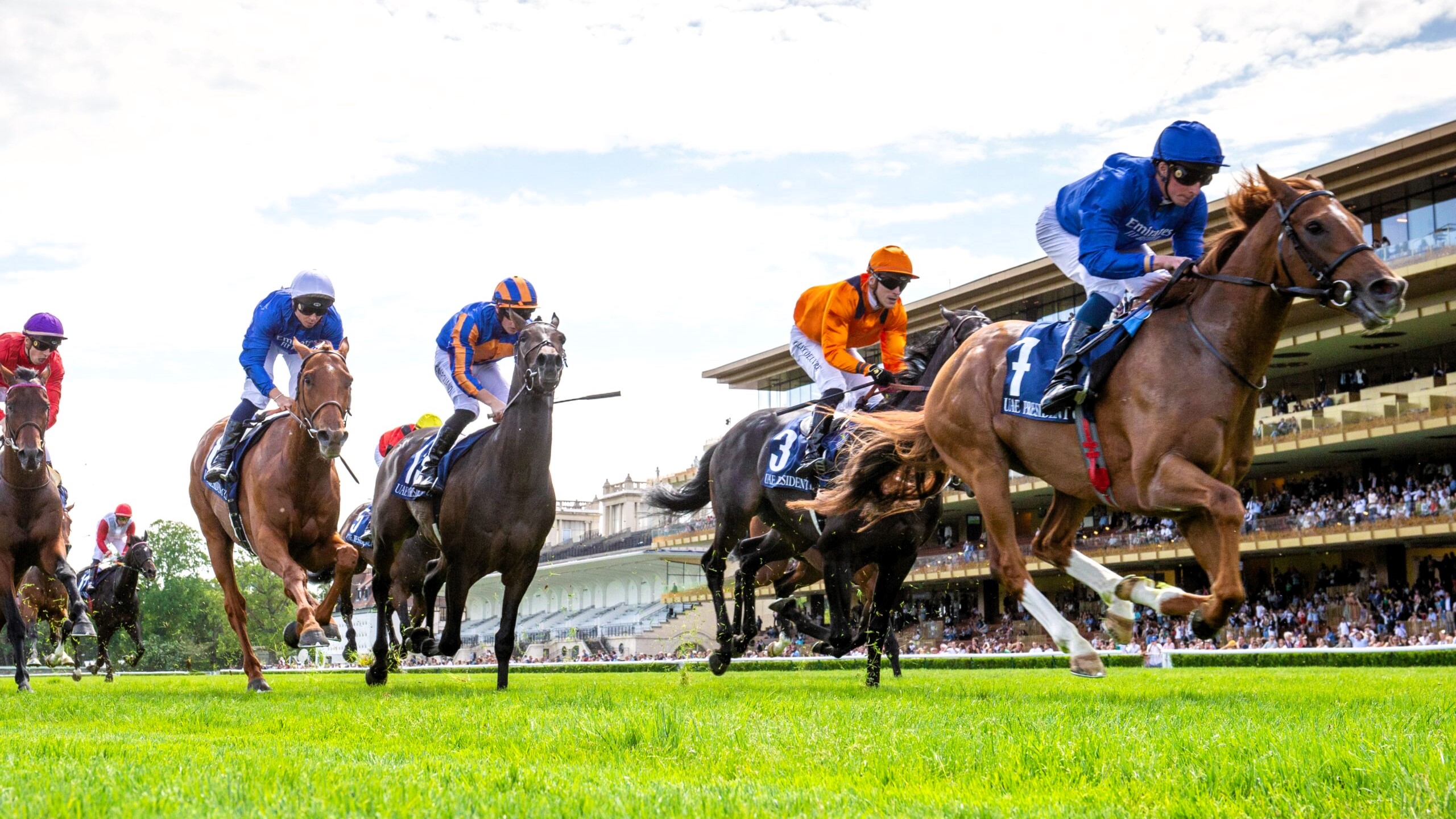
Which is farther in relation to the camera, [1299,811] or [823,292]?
Result: [823,292]

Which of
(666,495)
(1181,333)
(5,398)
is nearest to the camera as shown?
(1181,333)

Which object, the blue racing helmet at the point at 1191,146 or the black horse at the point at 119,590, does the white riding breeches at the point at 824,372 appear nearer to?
the blue racing helmet at the point at 1191,146

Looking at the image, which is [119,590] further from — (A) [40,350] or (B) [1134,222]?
(B) [1134,222]

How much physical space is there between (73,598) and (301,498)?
2957mm

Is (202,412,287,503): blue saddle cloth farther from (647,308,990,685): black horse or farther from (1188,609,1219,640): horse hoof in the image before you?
(1188,609,1219,640): horse hoof

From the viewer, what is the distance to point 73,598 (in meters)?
10.9

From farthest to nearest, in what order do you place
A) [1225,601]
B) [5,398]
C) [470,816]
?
[5,398] < [1225,601] < [470,816]

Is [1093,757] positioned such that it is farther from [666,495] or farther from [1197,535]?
[666,495]

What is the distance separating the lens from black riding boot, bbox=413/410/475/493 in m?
9.75

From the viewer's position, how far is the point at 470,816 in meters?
2.82

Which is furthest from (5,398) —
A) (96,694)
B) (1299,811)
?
(1299,811)

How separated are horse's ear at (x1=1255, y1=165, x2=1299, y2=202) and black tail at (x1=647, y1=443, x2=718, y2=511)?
6651 millimetres

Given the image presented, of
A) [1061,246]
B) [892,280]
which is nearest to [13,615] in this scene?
[892,280]

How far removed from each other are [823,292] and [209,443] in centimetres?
513
